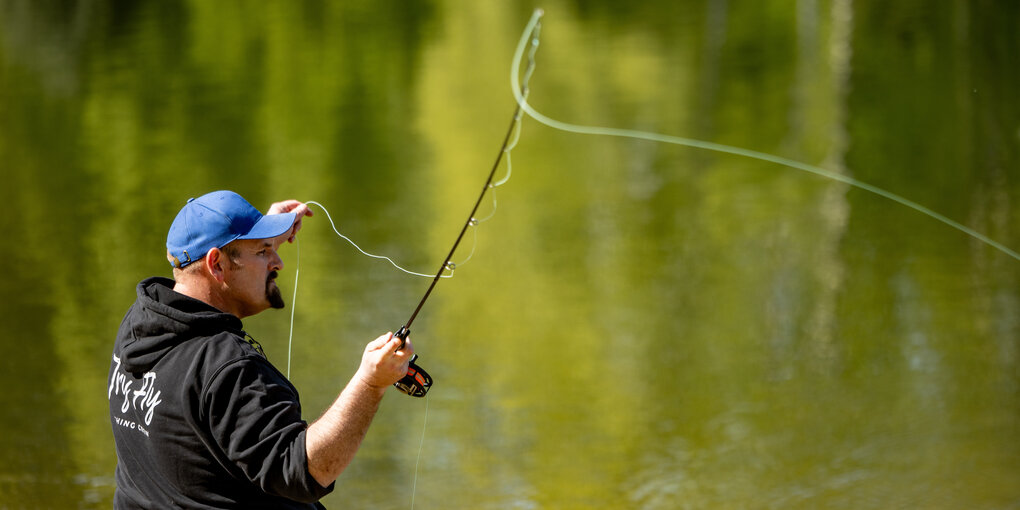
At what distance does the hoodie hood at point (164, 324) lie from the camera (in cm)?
191

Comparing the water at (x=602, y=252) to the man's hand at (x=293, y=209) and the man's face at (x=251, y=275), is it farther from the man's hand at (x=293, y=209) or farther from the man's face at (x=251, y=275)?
the man's face at (x=251, y=275)

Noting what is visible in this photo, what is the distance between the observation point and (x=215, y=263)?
202 cm

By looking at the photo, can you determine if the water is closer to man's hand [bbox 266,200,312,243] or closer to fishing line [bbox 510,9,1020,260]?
fishing line [bbox 510,9,1020,260]

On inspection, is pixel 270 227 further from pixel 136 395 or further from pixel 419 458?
pixel 419 458

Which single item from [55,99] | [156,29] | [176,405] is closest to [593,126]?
[55,99]

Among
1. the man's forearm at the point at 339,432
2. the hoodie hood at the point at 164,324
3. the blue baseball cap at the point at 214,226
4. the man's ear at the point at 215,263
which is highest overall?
the blue baseball cap at the point at 214,226

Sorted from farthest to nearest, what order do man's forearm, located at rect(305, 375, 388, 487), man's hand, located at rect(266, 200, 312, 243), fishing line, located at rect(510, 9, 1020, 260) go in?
1. fishing line, located at rect(510, 9, 1020, 260)
2. man's hand, located at rect(266, 200, 312, 243)
3. man's forearm, located at rect(305, 375, 388, 487)

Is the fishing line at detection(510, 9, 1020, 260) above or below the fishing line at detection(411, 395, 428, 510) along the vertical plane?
above

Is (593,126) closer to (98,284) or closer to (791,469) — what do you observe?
(98,284)

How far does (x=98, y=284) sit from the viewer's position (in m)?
7.15

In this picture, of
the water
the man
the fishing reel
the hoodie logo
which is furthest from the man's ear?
the water

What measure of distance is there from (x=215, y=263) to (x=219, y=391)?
301mm

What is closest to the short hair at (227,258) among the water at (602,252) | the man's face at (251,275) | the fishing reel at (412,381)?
the man's face at (251,275)

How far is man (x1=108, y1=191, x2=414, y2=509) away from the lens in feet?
5.87
